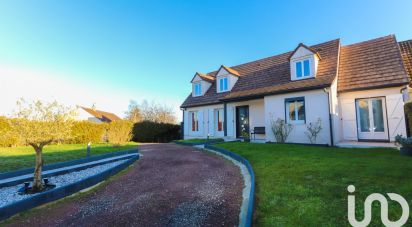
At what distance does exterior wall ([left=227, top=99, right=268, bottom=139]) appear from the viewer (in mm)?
16703

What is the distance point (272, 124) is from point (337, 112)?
155 inches

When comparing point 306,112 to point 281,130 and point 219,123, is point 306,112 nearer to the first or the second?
point 281,130

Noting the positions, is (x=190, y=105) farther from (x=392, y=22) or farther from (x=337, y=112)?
(x=392, y=22)

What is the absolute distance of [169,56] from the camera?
2159 centimetres

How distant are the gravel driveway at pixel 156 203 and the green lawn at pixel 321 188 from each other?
2.40 feet

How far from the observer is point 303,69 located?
14.6m

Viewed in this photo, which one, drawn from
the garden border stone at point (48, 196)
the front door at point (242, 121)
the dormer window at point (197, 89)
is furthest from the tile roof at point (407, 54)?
the garden border stone at point (48, 196)

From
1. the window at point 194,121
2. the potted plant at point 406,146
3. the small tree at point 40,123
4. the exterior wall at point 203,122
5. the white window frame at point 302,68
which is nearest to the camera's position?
the small tree at point 40,123

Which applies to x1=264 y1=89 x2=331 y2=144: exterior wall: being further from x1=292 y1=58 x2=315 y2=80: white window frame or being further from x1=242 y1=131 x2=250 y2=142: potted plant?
x1=242 y1=131 x2=250 y2=142: potted plant

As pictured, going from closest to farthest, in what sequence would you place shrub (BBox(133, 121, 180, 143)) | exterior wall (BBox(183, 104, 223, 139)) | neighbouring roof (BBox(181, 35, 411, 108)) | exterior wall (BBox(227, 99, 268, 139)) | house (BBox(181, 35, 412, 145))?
1. house (BBox(181, 35, 412, 145))
2. neighbouring roof (BBox(181, 35, 411, 108))
3. exterior wall (BBox(227, 99, 268, 139))
4. exterior wall (BBox(183, 104, 223, 139))
5. shrub (BBox(133, 121, 180, 143))

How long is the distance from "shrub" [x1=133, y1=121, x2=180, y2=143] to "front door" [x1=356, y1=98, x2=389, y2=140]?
18.9 metres

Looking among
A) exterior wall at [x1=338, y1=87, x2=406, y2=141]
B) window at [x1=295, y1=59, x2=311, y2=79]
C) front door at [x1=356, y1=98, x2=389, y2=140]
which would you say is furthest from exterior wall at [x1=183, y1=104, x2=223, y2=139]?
front door at [x1=356, y1=98, x2=389, y2=140]

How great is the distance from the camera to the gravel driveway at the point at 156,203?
426 cm

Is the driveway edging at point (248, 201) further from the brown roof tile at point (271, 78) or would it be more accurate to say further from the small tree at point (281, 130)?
the brown roof tile at point (271, 78)
